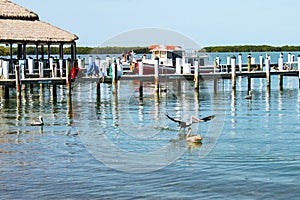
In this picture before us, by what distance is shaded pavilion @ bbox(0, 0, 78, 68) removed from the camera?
44062mm

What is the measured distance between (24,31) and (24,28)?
1.87ft

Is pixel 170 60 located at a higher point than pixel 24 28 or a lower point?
lower

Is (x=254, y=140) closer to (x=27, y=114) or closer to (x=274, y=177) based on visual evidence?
(x=274, y=177)

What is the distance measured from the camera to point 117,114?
3209 centimetres

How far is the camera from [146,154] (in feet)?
66.9

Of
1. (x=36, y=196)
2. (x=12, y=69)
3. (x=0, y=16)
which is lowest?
(x=36, y=196)

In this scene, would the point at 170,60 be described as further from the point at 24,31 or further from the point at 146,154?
the point at 146,154

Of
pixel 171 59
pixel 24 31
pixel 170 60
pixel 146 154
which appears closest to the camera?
pixel 146 154

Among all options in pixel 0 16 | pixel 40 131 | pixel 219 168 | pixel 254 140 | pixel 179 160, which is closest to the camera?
pixel 219 168

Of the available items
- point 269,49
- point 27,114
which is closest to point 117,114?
point 27,114

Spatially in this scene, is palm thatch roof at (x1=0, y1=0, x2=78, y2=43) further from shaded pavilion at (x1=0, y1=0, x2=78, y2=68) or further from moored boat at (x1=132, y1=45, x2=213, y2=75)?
moored boat at (x1=132, y1=45, x2=213, y2=75)

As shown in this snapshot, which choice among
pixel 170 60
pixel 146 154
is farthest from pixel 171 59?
pixel 146 154

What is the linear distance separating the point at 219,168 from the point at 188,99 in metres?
22.2

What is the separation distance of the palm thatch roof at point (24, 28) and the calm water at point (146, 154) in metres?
9.88
